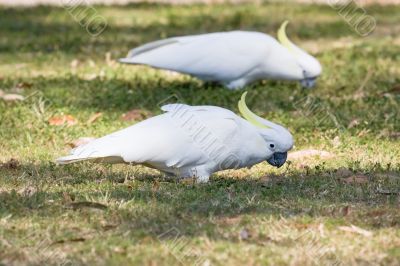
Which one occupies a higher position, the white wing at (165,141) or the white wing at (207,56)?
the white wing at (165,141)

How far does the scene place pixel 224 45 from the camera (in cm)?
845

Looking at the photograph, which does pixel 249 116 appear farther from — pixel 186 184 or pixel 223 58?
pixel 223 58

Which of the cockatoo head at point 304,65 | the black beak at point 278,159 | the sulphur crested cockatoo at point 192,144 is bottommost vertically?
the cockatoo head at point 304,65

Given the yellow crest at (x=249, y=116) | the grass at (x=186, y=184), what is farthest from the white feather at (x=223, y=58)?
the yellow crest at (x=249, y=116)

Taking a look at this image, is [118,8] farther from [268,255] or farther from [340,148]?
[268,255]

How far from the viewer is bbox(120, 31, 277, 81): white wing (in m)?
8.31

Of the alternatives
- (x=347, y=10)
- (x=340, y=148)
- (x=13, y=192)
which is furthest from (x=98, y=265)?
(x=347, y=10)

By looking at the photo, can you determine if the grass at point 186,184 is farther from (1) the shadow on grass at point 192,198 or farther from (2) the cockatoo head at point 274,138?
(2) the cockatoo head at point 274,138

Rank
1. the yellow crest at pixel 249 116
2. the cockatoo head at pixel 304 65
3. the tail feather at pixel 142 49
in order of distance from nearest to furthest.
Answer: the yellow crest at pixel 249 116, the tail feather at pixel 142 49, the cockatoo head at pixel 304 65

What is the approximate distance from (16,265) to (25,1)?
9950mm

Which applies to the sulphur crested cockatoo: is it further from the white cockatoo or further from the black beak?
the white cockatoo

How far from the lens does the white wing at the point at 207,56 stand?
27.3 feet

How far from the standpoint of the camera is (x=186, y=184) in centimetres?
552

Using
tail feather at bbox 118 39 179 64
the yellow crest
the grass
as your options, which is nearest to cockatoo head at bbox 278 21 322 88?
the grass
